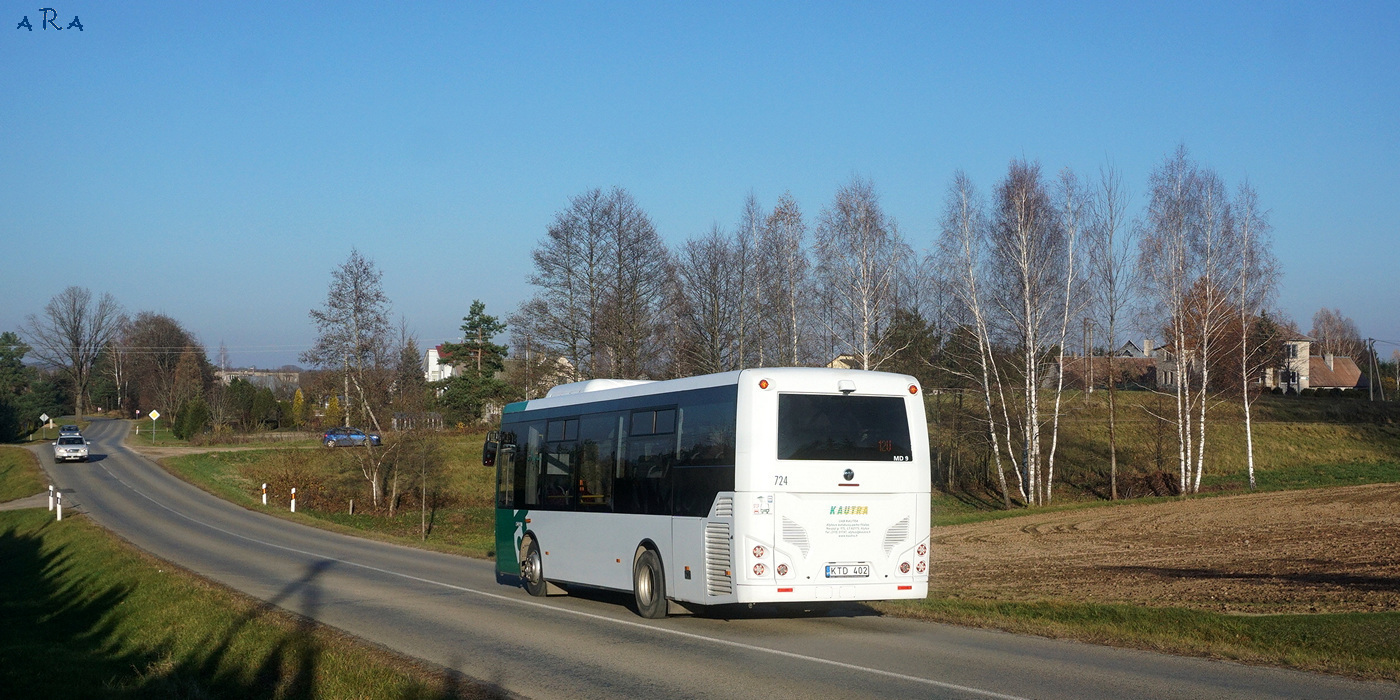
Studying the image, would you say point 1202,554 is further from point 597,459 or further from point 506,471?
point 506,471

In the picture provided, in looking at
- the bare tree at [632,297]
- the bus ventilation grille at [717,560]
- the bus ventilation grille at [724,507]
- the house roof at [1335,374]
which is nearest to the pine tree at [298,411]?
the bare tree at [632,297]

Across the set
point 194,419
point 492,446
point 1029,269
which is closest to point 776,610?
point 492,446

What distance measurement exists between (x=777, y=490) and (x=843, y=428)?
1.15 m

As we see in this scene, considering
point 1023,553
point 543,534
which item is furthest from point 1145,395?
point 543,534

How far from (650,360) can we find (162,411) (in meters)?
75.0

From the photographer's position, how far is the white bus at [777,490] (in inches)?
479

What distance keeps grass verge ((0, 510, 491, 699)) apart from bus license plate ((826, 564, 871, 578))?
185 inches

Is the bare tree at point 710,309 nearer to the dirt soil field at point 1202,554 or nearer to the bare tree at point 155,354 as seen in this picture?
the dirt soil field at point 1202,554

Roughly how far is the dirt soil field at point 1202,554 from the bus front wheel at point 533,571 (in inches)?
252

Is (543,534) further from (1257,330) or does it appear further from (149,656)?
(1257,330)

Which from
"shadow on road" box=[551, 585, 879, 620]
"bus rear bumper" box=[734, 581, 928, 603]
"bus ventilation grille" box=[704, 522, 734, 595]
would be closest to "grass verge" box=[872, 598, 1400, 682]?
"shadow on road" box=[551, 585, 879, 620]

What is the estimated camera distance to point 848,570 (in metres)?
12.4

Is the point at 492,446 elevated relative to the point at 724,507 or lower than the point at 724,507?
elevated

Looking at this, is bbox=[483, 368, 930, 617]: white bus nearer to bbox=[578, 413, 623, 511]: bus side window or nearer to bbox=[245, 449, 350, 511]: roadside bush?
bbox=[578, 413, 623, 511]: bus side window
